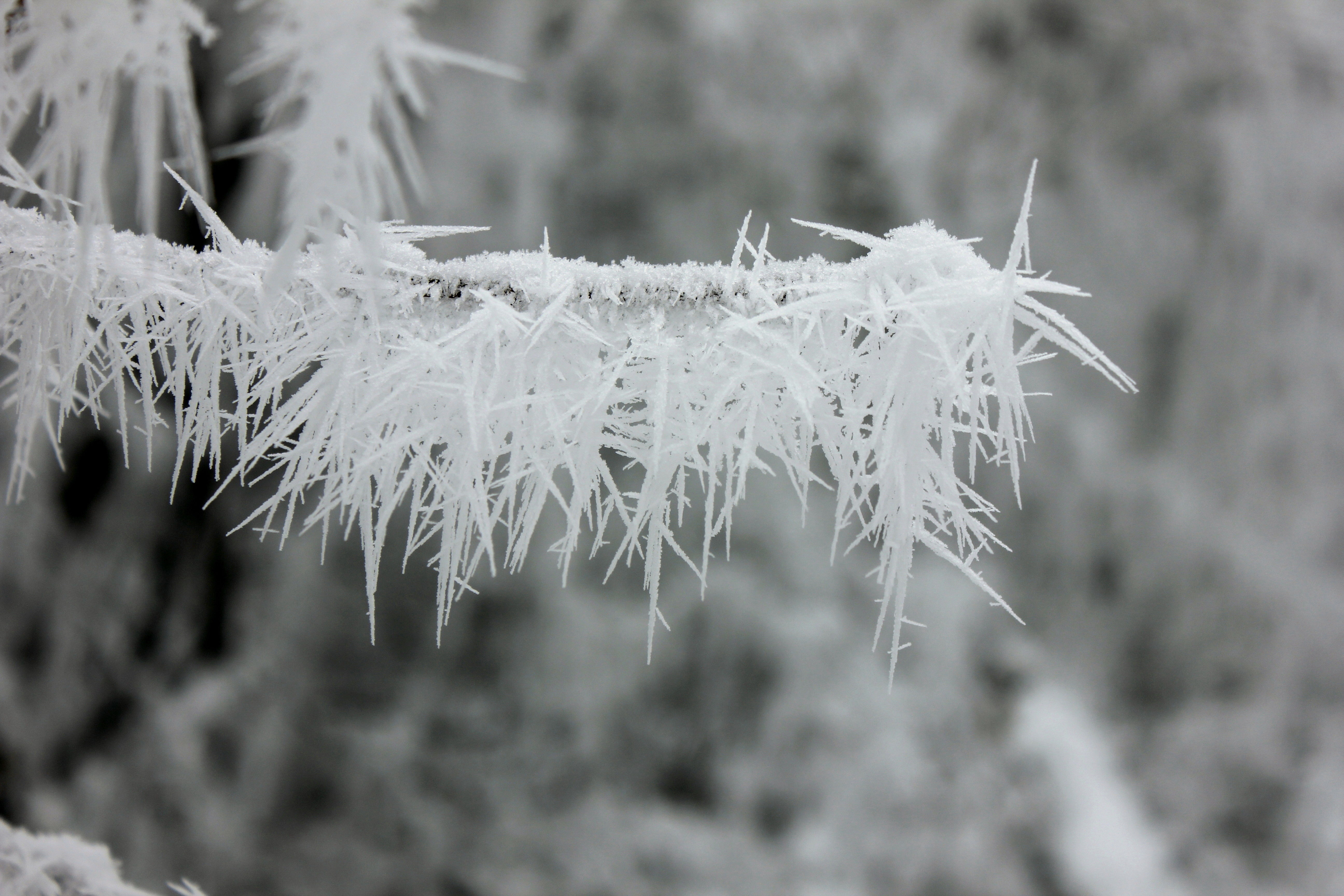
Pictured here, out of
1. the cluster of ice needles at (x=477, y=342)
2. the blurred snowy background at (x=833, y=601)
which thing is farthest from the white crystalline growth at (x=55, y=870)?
the blurred snowy background at (x=833, y=601)

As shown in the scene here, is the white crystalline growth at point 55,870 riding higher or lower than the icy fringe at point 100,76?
lower

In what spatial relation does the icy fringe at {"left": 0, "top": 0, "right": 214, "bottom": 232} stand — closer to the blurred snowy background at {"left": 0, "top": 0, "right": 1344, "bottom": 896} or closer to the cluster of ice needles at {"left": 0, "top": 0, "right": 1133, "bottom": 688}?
the cluster of ice needles at {"left": 0, "top": 0, "right": 1133, "bottom": 688}

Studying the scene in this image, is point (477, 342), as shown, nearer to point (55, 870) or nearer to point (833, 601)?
point (55, 870)

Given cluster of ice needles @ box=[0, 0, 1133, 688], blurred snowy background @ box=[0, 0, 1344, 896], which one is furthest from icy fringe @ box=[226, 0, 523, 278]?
blurred snowy background @ box=[0, 0, 1344, 896]

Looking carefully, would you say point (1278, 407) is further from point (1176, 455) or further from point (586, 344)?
point (586, 344)

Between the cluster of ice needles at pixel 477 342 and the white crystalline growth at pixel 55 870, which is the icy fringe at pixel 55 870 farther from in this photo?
→ the cluster of ice needles at pixel 477 342

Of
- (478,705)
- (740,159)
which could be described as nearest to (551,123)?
(740,159)
